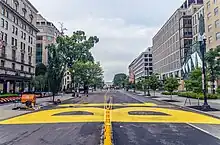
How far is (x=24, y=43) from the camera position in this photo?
6038cm

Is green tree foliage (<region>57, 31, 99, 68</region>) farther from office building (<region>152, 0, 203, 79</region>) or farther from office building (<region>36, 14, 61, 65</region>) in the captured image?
office building (<region>152, 0, 203, 79</region>)

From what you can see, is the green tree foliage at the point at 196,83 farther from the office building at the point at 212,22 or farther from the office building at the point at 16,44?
the office building at the point at 212,22

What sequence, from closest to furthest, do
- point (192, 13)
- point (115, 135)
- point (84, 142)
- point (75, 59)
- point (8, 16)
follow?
1. point (84, 142)
2. point (115, 135)
3. point (8, 16)
4. point (75, 59)
5. point (192, 13)

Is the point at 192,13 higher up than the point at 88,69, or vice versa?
the point at 192,13

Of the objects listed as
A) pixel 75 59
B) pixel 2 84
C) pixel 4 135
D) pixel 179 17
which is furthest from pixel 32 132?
pixel 179 17

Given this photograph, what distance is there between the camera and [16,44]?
55500 millimetres

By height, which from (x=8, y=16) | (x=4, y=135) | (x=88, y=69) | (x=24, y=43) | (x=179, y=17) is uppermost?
(x=179, y=17)

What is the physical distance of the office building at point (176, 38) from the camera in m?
77.2

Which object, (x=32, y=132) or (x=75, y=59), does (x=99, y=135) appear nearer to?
(x=32, y=132)

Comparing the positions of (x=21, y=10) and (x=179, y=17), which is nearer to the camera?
(x=21, y=10)

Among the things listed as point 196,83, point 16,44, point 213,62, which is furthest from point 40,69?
point 196,83

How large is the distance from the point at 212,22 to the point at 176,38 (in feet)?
76.6

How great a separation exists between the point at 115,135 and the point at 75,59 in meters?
62.7

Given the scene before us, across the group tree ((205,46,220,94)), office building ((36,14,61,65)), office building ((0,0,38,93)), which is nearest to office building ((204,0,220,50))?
tree ((205,46,220,94))
